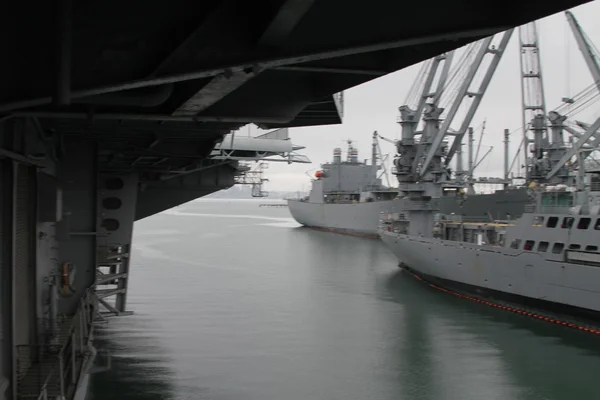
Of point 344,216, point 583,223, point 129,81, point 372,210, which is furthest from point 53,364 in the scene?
point 344,216

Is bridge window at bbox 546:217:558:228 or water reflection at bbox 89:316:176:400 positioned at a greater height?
bridge window at bbox 546:217:558:228

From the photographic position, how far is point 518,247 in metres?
22.1

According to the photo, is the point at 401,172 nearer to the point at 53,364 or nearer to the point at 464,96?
the point at 464,96

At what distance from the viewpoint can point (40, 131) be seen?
6.62 m

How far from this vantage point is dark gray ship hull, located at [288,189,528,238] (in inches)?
1394

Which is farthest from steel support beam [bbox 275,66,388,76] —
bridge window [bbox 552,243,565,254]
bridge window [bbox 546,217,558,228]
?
bridge window [bbox 546,217,558,228]

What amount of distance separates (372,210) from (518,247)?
32.4 metres

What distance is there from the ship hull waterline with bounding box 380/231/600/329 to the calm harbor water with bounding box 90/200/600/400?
0.98 metres

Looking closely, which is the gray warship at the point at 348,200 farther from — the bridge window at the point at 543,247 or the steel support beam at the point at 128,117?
the steel support beam at the point at 128,117

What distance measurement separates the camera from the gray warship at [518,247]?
748 inches

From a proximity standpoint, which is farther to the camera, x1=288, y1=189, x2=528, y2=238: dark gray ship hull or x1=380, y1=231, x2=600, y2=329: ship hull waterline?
x1=288, y1=189, x2=528, y2=238: dark gray ship hull

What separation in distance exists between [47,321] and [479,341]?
12791 mm

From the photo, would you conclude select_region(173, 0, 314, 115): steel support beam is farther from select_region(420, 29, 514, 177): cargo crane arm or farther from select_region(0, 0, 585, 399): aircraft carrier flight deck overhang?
select_region(420, 29, 514, 177): cargo crane arm

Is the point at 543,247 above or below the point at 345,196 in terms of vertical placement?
below
